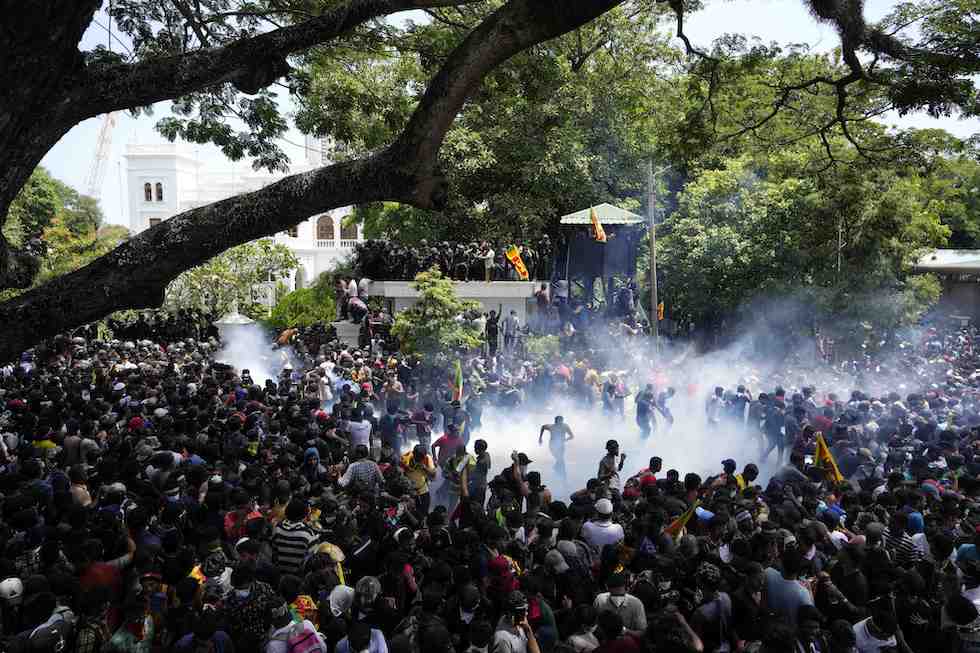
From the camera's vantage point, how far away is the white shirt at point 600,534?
648 centimetres

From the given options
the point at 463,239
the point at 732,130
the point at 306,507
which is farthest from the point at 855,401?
the point at 463,239

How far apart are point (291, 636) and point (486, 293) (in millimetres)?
19201

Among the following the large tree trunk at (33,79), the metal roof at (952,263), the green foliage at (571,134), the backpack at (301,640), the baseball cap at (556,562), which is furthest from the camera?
the metal roof at (952,263)

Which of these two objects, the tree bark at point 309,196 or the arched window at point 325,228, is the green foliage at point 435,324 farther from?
the arched window at point 325,228

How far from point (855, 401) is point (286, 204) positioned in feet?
39.0

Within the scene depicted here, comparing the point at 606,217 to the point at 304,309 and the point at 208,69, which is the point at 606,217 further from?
the point at 208,69

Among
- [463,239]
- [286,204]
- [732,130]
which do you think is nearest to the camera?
[286,204]

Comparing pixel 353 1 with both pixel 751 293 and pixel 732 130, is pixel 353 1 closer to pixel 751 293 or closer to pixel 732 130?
pixel 732 130

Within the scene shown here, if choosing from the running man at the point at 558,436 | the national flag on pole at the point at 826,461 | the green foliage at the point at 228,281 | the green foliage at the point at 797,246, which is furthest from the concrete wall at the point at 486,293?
the national flag on pole at the point at 826,461

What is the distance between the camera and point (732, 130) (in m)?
11.7

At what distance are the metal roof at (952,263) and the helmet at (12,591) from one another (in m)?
31.5

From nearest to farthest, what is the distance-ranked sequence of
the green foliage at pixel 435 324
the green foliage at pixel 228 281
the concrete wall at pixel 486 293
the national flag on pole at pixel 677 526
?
the national flag on pole at pixel 677 526 → the green foliage at pixel 435 324 → the concrete wall at pixel 486 293 → the green foliage at pixel 228 281

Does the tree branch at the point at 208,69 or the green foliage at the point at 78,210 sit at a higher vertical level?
the green foliage at the point at 78,210

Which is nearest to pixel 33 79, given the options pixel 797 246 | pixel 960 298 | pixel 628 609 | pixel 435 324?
pixel 628 609
